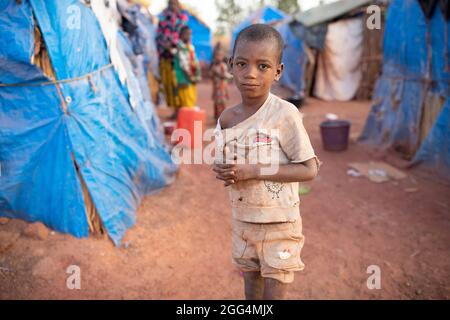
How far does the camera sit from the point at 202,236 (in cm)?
328

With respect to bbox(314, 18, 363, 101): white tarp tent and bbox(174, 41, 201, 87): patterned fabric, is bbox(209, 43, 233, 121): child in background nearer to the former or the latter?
bbox(174, 41, 201, 87): patterned fabric

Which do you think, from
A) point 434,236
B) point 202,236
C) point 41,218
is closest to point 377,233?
point 434,236

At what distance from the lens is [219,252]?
304 cm

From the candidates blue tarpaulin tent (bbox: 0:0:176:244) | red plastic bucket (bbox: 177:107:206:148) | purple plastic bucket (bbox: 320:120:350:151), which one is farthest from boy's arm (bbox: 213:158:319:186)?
purple plastic bucket (bbox: 320:120:350:151)

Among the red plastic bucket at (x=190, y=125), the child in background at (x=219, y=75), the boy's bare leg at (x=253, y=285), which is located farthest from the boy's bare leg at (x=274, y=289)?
the child in background at (x=219, y=75)

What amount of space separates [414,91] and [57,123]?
15.5 feet

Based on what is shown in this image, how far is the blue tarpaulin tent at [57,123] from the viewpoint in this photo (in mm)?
2635

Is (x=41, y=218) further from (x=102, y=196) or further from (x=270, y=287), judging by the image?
(x=270, y=287)

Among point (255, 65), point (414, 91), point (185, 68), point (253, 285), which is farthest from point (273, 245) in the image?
point (185, 68)

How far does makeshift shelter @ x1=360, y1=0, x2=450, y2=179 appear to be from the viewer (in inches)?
174

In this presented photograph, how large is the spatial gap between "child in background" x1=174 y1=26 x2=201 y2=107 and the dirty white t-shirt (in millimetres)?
5272

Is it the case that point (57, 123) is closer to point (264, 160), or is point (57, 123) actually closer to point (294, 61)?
point (264, 160)

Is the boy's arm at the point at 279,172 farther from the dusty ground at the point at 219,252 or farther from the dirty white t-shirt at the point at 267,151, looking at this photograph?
the dusty ground at the point at 219,252

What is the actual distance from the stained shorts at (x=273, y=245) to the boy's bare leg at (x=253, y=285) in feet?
0.50
